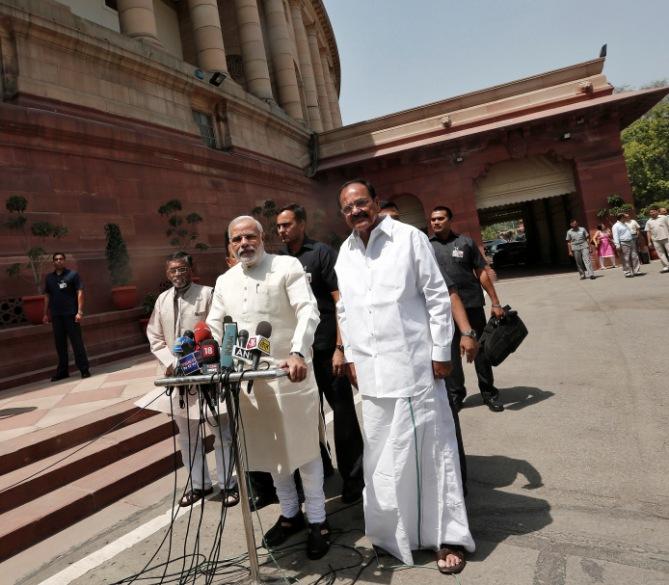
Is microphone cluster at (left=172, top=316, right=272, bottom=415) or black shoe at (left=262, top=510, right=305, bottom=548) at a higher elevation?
microphone cluster at (left=172, top=316, right=272, bottom=415)

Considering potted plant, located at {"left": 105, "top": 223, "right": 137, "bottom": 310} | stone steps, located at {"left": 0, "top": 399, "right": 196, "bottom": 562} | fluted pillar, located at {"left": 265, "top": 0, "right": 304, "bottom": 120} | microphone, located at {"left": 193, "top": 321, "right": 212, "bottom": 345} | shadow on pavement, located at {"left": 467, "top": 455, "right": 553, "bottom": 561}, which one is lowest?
shadow on pavement, located at {"left": 467, "top": 455, "right": 553, "bottom": 561}

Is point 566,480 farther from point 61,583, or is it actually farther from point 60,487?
point 60,487

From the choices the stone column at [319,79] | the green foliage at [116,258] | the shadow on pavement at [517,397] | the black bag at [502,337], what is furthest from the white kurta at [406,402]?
the stone column at [319,79]

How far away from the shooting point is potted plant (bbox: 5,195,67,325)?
27.9ft

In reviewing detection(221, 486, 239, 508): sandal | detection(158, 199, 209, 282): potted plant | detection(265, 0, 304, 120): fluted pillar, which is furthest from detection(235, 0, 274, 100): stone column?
detection(221, 486, 239, 508): sandal

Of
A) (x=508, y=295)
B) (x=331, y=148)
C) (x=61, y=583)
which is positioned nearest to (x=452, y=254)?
(x=61, y=583)

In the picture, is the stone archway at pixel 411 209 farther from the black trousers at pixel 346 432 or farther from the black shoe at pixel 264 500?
the black shoe at pixel 264 500

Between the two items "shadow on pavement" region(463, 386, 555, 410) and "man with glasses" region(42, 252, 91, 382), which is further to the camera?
"man with glasses" region(42, 252, 91, 382)

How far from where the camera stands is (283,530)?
296 cm

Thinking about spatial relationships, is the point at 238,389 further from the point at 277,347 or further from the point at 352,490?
the point at 352,490

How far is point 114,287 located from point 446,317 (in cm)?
950

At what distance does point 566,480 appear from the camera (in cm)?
317

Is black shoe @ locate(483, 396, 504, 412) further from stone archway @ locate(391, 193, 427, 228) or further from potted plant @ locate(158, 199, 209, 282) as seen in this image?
stone archway @ locate(391, 193, 427, 228)

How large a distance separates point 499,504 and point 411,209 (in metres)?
19.3
